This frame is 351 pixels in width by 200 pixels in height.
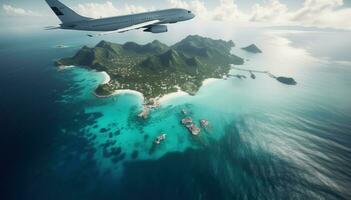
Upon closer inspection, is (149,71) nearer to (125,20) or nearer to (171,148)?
(125,20)

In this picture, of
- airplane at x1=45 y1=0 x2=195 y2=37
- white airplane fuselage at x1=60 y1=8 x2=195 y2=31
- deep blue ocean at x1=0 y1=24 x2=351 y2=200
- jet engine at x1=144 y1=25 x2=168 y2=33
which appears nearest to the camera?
deep blue ocean at x1=0 y1=24 x2=351 y2=200

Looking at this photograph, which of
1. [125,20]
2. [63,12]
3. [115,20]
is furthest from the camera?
[125,20]

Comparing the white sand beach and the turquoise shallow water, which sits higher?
the white sand beach

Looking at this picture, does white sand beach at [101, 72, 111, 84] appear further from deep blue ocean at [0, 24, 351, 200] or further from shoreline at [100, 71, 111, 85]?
deep blue ocean at [0, 24, 351, 200]

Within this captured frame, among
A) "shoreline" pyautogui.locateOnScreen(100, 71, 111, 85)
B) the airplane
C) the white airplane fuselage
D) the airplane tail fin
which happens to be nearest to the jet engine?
the airplane

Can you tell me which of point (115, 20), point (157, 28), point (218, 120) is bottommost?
point (218, 120)

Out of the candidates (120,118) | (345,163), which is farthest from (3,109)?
(345,163)

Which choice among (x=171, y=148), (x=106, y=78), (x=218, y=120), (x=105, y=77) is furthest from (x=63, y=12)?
(x=218, y=120)

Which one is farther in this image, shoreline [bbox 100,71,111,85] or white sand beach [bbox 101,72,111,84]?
white sand beach [bbox 101,72,111,84]
